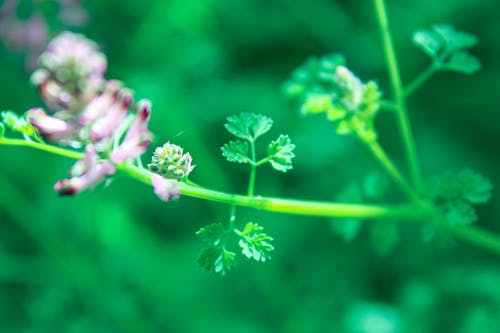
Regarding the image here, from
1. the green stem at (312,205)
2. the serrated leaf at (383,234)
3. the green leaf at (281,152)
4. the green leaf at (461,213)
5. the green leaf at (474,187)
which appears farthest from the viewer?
the serrated leaf at (383,234)

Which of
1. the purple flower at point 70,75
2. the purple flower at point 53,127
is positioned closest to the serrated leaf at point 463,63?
the purple flower at point 70,75

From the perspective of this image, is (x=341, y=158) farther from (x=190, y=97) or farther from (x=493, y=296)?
(x=493, y=296)

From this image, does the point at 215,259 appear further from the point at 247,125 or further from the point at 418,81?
the point at 418,81

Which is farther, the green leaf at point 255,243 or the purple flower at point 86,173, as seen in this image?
the green leaf at point 255,243

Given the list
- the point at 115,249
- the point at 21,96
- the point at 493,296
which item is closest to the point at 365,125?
the point at 493,296

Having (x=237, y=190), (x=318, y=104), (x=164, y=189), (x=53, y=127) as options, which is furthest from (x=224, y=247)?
(x=237, y=190)

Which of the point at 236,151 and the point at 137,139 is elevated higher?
the point at 236,151

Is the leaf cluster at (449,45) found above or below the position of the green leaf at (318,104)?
above

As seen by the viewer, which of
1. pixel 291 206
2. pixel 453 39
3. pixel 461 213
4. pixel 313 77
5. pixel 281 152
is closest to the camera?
pixel 281 152

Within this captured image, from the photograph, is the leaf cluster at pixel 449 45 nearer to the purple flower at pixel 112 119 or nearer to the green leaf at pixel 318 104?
the green leaf at pixel 318 104
